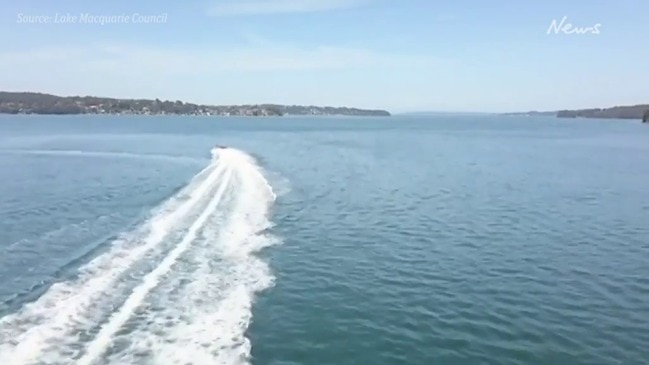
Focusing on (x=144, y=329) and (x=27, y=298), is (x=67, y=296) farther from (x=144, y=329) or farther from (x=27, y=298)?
(x=144, y=329)

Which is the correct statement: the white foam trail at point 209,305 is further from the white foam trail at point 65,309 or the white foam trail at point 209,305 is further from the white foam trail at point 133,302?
the white foam trail at point 65,309

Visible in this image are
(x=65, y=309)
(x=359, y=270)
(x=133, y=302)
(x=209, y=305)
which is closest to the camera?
(x=65, y=309)

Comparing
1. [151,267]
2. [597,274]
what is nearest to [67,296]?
[151,267]

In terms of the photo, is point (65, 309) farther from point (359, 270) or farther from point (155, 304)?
point (359, 270)

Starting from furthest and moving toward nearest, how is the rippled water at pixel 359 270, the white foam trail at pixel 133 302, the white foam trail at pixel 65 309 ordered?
the rippled water at pixel 359 270 < the white foam trail at pixel 133 302 < the white foam trail at pixel 65 309

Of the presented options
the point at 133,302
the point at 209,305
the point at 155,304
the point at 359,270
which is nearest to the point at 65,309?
the point at 133,302

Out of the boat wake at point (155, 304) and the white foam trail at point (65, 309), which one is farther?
the boat wake at point (155, 304)

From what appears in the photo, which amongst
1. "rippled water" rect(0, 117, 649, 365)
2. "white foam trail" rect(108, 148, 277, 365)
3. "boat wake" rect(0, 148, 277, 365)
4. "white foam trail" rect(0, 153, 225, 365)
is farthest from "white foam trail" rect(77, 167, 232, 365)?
"white foam trail" rect(0, 153, 225, 365)

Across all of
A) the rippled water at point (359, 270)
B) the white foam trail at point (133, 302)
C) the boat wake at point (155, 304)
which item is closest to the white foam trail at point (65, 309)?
the boat wake at point (155, 304)
